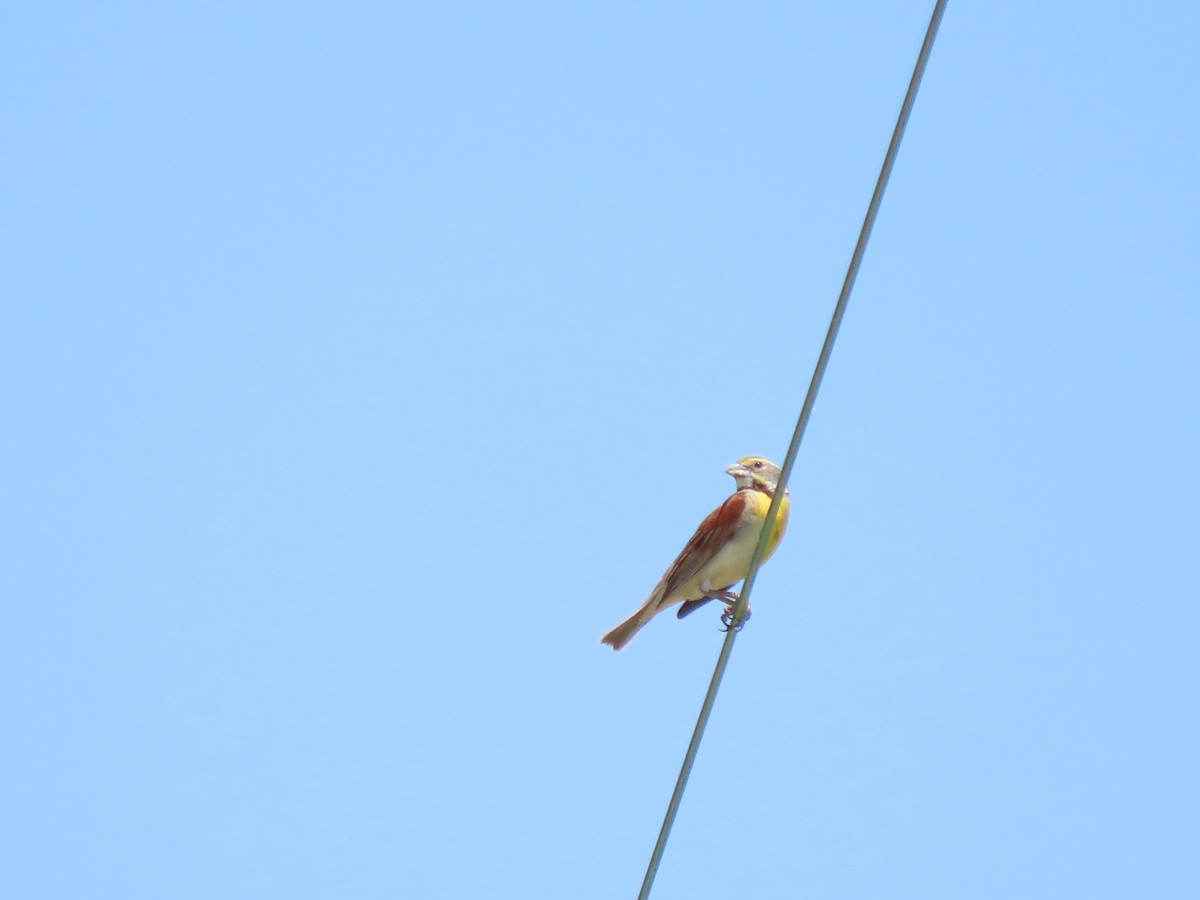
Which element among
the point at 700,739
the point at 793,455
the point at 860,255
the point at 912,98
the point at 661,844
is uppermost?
the point at 912,98

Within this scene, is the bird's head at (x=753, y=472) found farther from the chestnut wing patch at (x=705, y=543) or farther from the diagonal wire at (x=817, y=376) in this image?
the diagonal wire at (x=817, y=376)

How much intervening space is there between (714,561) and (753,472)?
81 centimetres

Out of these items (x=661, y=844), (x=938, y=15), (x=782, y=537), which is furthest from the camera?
(x=782, y=537)

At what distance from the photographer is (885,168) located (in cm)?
464

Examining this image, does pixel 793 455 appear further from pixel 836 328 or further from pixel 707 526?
pixel 707 526

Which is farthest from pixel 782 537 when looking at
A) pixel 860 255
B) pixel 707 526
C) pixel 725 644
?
pixel 860 255

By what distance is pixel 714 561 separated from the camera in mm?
9258

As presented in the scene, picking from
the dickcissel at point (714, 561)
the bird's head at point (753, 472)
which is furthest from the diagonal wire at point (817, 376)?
the bird's head at point (753, 472)

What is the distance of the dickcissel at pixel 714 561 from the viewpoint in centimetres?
919

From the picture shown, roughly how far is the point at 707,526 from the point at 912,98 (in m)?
5.00

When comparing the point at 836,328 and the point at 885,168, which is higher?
the point at 885,168

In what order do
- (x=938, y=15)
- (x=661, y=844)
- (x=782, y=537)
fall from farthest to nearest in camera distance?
(x=782, y=537), (x=661, y=844), (x=938, y=15)

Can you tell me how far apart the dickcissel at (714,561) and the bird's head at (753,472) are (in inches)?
2.9

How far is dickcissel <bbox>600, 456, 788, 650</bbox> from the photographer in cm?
919
